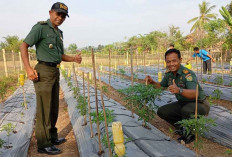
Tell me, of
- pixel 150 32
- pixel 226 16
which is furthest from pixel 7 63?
pixel 150 32

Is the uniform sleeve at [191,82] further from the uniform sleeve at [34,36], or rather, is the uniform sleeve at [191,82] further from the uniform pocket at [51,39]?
the uniform sleeve at [34,36]

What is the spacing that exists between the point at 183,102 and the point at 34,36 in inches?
87.8

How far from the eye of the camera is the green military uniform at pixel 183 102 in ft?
8.57

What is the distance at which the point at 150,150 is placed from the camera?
232 centimetres

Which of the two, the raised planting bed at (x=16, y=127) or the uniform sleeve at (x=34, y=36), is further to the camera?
the raised planting bed at (x=16, y=127)

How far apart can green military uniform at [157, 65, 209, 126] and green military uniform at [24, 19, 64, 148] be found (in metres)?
1.65

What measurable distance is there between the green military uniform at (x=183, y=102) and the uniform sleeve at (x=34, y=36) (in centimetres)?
186

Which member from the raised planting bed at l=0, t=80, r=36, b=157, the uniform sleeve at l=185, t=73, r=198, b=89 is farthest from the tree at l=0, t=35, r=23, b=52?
the uniform sleeve at l=185, t=73, r=198, b=89

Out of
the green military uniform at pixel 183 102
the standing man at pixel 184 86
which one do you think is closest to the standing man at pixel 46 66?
the standing man at pixel 184 86

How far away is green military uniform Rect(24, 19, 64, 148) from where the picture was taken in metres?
2.32

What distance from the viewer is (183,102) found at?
2959mm

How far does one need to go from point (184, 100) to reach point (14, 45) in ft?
88.4

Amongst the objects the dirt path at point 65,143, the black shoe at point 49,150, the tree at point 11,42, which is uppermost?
the tree at point 11,42

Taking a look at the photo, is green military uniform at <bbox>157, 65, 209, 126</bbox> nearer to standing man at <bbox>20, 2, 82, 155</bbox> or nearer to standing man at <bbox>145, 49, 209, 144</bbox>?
standing man at <bbox>145, 49, 209, 144</bbox>
